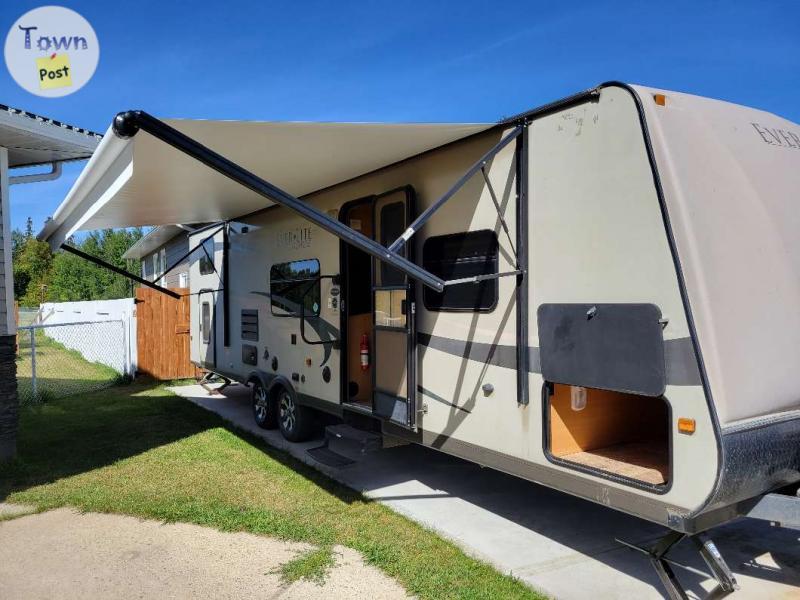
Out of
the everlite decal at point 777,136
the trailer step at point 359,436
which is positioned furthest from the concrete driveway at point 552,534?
the everlite decal at point 777,136

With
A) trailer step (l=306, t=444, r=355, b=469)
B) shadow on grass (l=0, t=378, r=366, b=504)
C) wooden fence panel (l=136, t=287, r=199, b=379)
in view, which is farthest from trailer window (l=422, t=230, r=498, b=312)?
wooden fence panel (l=136, t=287, r=199, b=379)

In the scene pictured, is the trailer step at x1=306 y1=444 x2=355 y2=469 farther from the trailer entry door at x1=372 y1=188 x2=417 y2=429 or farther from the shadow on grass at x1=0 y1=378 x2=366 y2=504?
the trailer entry door at x1=372 y1=188 x2=417 y2=429

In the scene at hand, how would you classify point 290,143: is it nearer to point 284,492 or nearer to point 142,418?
point 284,492

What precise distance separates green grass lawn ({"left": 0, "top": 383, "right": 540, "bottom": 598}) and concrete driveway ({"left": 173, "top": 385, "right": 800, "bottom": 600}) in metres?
0.23

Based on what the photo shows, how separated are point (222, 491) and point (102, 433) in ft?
10.4

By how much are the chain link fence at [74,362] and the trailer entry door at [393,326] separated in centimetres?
640

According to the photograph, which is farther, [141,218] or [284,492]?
[141,218]

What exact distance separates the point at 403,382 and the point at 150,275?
30.6 meters

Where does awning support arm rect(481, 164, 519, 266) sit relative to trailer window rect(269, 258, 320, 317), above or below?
above

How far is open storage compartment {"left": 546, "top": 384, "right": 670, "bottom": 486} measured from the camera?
12.0 ft

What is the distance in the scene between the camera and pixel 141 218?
25.1ft

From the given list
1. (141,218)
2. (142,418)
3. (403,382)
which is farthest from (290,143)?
(142,418)

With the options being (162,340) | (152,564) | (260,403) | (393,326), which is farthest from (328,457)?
(162,340)

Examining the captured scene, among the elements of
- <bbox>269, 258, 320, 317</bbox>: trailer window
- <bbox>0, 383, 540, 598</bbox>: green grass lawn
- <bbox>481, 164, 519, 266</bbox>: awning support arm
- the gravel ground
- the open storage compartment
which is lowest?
the gravel ground
